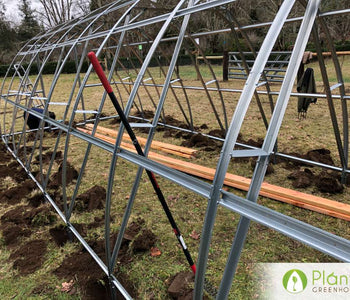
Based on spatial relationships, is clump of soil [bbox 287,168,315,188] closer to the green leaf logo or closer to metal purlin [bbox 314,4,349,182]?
metal purlin [bbox 314,4,349,182]

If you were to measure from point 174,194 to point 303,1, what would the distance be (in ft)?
10.6

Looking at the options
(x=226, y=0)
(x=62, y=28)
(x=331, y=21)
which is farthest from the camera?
(x=331, y=21)

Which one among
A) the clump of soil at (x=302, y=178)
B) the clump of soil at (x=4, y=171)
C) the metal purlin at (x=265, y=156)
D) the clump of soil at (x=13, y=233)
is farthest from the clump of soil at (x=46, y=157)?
the metal purlin at (x=265, y=156)

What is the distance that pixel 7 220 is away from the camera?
4082 mm

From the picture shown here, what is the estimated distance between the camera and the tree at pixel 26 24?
3594 cm

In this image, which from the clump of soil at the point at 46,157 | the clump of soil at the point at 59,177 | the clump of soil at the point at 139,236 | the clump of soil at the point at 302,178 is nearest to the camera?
the clump of soil at the point at 139,236

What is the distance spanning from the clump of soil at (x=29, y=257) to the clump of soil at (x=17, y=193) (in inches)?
55.2

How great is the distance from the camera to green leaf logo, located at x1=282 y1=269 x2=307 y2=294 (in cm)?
204

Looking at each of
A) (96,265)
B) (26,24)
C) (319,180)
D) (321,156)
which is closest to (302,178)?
(319,180)

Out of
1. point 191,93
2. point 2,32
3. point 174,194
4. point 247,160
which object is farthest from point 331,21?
point 2,32

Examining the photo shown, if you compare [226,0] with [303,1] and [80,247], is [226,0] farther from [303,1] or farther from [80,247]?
[80,247]

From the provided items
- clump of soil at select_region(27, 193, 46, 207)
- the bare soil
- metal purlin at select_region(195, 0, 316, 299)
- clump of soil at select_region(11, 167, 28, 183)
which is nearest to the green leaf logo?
metal purlin at select_region(195, 0, 316, 299)

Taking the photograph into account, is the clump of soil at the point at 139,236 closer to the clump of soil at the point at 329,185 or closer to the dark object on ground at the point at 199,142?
the clump of soil at the point at 329,185

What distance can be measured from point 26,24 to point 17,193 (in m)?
41.4
